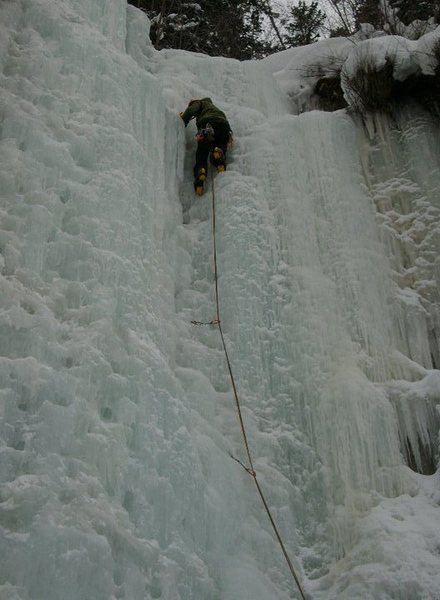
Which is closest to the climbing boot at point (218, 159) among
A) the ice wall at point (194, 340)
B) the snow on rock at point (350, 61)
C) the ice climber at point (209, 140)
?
the ice climber at point (209, 140)

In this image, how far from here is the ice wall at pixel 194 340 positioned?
316 cm

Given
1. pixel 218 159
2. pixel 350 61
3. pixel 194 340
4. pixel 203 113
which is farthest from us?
pixel 350 61

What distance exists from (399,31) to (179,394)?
5.79 metres

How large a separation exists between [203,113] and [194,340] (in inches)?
94.6

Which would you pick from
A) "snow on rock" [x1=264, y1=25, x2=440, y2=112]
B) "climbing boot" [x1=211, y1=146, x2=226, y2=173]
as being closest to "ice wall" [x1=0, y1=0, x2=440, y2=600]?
"climbing boot" [x1=211, y1=146, x2=226, y2=173]

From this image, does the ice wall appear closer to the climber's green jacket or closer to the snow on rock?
the climber's green jacket

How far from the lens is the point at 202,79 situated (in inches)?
274

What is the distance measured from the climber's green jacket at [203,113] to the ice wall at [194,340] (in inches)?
8.2

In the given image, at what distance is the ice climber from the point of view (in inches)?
222

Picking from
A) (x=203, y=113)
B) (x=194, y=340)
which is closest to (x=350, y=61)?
(x=203, y=113)

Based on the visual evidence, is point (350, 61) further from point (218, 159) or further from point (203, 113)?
point (218, 159)

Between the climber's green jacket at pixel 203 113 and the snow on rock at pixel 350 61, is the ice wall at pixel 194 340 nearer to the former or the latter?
the climber's green jacket at pixel 203 113

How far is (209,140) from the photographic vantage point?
226 inches

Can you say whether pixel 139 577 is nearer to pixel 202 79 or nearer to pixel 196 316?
pixel 196 316
